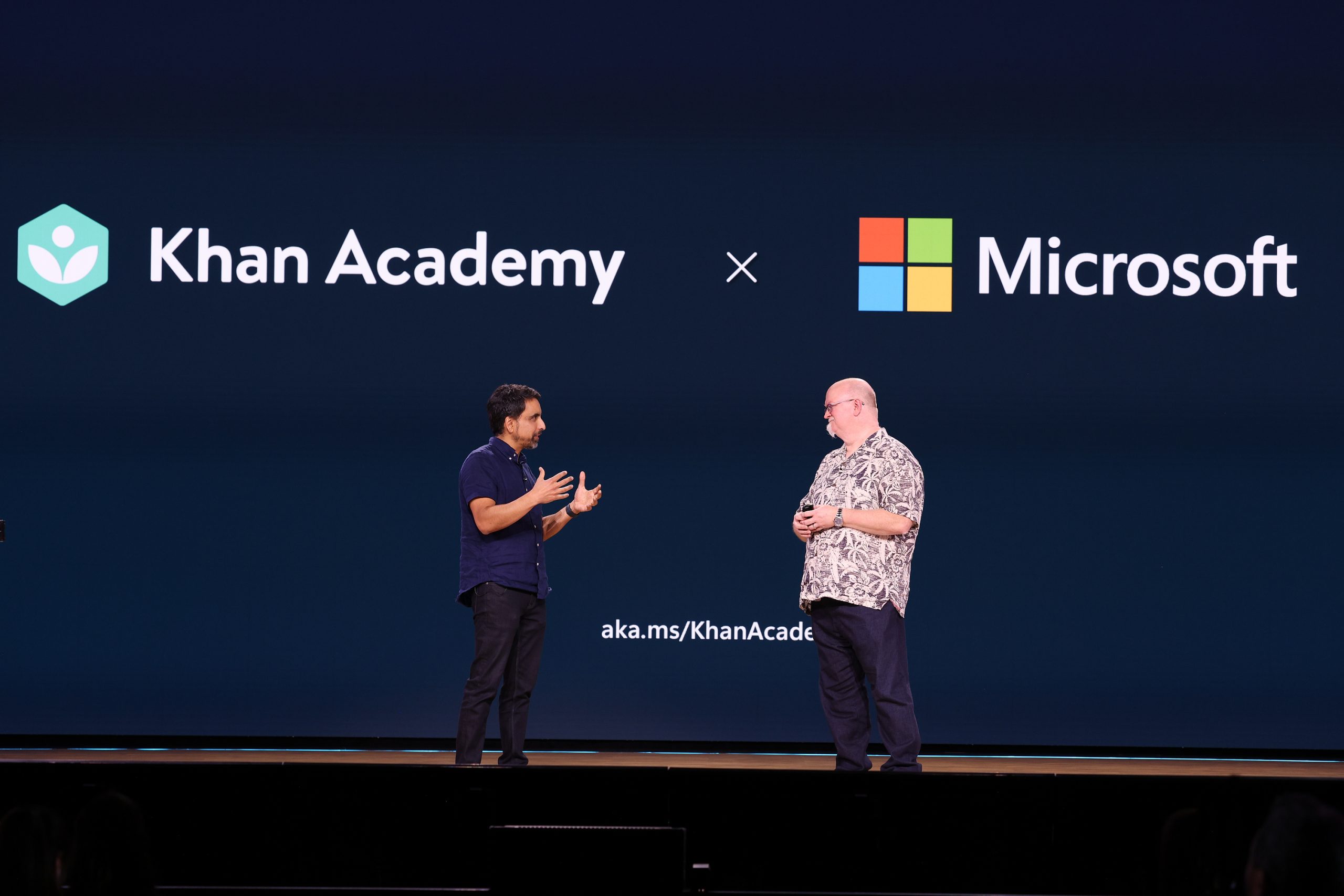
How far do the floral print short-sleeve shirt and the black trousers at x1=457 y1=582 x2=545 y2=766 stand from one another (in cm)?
96

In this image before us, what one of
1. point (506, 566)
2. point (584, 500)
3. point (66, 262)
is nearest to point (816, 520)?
point (584, 500)

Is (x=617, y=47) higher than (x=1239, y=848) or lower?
higher

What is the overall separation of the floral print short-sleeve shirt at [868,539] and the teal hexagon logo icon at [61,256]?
3283mm

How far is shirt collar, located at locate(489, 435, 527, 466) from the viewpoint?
167 inches

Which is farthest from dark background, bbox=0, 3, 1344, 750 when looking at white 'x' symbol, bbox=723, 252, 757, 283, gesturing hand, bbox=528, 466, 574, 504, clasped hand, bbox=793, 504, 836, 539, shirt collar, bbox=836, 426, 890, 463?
clasped hand, bbox=793, 504, 836, 539

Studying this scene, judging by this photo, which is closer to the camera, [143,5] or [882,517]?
[882,517]

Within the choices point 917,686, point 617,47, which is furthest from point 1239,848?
point 617,47

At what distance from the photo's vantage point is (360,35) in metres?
5.23

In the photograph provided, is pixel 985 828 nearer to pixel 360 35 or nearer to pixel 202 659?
pixel 202 659

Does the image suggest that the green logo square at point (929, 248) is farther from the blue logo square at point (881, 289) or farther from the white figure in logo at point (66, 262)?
the white figure in logo at point (66, 262)

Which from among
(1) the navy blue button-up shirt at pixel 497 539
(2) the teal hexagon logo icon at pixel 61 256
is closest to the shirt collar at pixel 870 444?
(1) the navy blue button-up shirt at pixel 497 539

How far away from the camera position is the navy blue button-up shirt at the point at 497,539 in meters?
4.14

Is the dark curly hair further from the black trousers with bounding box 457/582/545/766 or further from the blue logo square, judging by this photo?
the blue logo square

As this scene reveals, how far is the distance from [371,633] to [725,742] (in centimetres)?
157
